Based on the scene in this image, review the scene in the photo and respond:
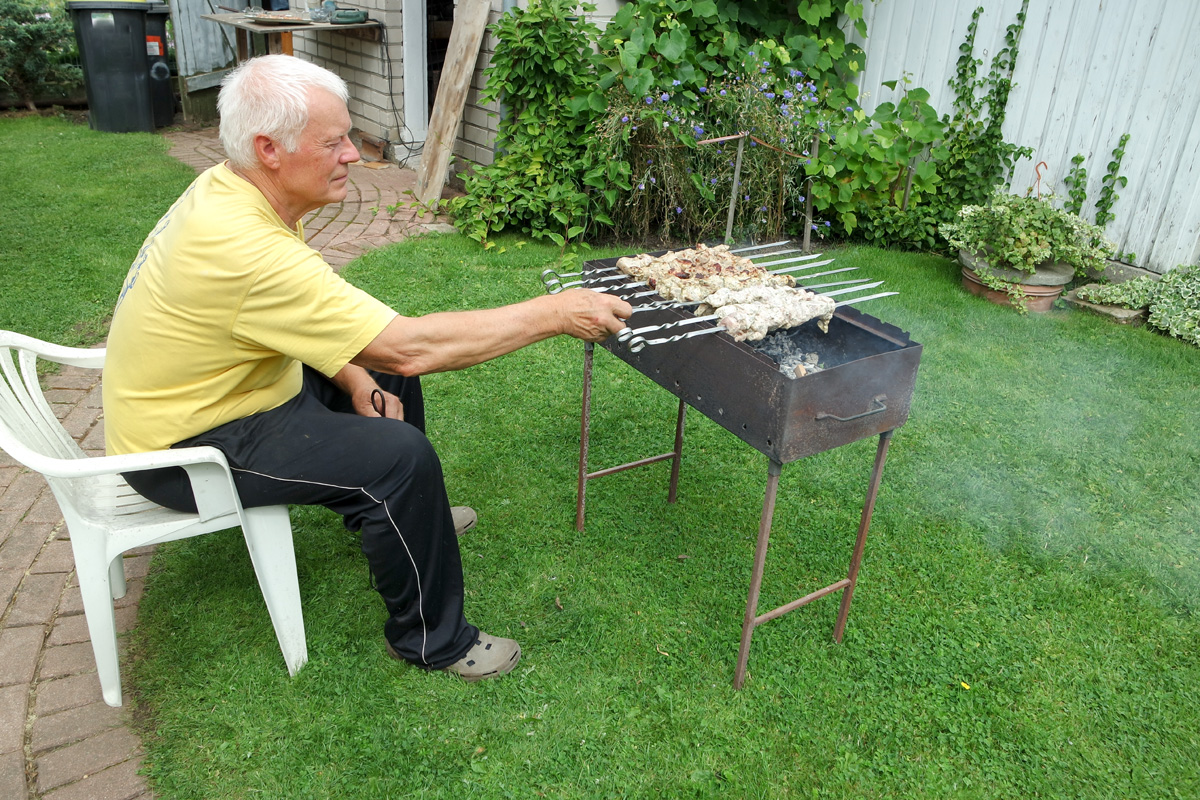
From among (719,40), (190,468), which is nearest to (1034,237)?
(719,40)

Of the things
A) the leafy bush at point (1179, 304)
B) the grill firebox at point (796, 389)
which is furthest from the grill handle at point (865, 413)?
the leafy bush at point (1179, 304)

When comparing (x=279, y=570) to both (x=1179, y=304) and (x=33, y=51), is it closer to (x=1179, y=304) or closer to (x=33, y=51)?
(x=1179, y=304)

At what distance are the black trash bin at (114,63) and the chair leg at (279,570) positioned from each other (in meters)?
8.20

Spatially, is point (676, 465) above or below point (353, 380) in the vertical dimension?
below

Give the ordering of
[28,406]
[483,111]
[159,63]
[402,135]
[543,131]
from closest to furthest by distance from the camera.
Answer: [28,406] → [543,131] → [483,111] → [402,135] → [159,63]

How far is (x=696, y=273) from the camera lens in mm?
2709

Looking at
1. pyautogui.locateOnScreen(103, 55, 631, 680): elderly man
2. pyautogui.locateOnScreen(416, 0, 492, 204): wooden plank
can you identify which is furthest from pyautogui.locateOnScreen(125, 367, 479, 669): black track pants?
pyautogui.locateOnScreen(416, 0, 492, 204): wooden plank

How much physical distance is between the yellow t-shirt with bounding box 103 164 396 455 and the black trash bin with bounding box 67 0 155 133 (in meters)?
7.82

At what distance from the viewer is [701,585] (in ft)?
10.0

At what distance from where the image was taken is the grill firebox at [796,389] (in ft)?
7.06

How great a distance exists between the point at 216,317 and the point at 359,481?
568 millimetres

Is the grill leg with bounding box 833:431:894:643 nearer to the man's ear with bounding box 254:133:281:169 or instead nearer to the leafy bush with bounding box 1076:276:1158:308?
the man's ear with bounding box 254:133:281:169

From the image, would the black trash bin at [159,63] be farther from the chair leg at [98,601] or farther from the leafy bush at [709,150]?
the chair leg at [98,601]

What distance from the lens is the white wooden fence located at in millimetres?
5008
